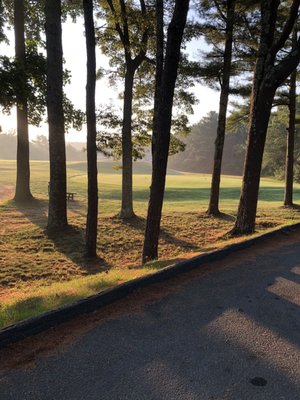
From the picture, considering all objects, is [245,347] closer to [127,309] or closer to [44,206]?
[127,309]

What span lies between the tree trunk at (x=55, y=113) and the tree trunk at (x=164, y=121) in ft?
16.1

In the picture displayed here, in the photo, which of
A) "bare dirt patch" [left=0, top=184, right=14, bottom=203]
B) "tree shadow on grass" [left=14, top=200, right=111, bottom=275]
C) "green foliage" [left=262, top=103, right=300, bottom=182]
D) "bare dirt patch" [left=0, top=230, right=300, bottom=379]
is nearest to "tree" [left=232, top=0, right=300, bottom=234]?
"bare dirt patch" [left=0, top=230, right=300, bottom=379]

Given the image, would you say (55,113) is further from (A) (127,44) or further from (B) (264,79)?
(B) (264,79)

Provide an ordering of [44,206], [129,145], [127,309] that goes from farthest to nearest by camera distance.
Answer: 1. [44,206]
2. [129,145]
3. [127,309]

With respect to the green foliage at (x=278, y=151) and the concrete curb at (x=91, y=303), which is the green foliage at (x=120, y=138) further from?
the green foliage at (x=278, y=151)

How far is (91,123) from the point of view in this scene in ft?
31.1

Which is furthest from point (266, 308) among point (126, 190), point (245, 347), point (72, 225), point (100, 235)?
point (126, 190)

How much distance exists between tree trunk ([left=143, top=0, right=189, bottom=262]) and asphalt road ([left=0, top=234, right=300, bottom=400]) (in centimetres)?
345

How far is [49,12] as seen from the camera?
11.7 metres

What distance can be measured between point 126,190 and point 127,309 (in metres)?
10.8

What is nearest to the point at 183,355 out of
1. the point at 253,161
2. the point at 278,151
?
the point at 253,161

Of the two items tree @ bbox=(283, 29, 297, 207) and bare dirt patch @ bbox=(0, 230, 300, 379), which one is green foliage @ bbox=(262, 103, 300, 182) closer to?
tree @ bbox=(283, 29, 297, 207)

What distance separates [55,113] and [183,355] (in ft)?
33.6

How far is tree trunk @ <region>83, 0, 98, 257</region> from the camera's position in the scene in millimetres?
8938
